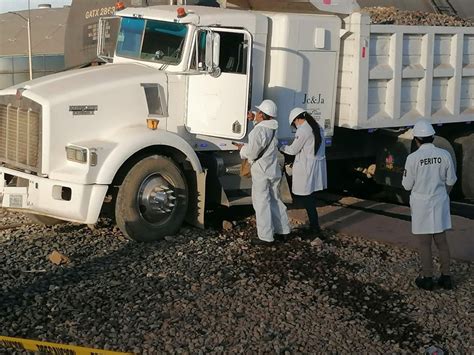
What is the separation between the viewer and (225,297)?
629cm

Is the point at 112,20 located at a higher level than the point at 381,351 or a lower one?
higher

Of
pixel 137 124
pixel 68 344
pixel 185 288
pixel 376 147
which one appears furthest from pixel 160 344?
pixel 376 147

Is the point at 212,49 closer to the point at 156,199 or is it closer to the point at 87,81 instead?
the point at 87,81

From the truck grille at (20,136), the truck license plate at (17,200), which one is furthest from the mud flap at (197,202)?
the truck license plate at (17,200)

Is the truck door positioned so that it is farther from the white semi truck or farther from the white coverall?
the white coverall

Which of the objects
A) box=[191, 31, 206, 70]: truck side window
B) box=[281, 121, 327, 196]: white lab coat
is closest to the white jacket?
box=[281, 121, 327, 196]: white lab coat

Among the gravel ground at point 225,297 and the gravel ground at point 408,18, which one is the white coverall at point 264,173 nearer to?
the gravel ground at point 225,297

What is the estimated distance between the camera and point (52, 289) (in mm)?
6367

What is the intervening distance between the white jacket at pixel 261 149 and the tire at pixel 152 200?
972mm

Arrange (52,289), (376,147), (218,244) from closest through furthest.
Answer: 1. (52,289)
2. (218,244)
3. (376,147)

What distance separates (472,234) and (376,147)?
2760mm

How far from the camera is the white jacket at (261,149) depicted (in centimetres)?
764

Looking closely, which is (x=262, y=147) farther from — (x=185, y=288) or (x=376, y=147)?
(x=376, y=147)

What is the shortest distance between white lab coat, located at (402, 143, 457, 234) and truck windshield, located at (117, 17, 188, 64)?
3.33m
